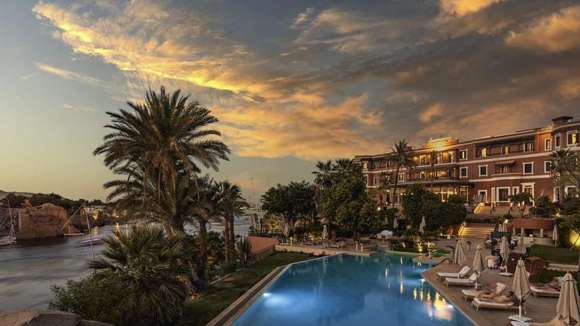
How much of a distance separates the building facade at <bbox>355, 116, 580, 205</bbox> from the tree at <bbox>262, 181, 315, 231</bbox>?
64.6ft

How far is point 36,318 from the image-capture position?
7.58m

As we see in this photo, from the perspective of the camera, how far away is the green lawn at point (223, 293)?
13.6 metres

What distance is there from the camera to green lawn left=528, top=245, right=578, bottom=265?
81.0ft

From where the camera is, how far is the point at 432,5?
3036 cm

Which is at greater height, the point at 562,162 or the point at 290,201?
the point at 562,162

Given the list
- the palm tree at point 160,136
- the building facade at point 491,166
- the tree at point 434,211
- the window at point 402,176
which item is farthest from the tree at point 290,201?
the palm tree at point 160,136

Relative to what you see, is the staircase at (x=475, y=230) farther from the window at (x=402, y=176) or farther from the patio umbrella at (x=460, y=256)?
the window at (x=402, y=176)

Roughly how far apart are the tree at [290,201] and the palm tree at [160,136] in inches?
1236

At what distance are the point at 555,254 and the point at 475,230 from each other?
1767 cm

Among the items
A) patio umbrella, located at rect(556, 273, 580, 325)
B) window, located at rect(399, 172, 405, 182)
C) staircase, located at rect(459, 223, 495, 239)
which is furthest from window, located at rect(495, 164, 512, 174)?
patio umbrella, located at rect(556, 273, 580, 325)

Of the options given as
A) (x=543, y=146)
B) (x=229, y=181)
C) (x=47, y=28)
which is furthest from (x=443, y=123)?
(x=47, y=28)

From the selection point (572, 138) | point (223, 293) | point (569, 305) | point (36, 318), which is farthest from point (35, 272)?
point (572, 138)

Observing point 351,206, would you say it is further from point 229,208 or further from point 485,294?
point 485,294

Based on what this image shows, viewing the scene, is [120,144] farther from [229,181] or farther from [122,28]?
[229,181]
